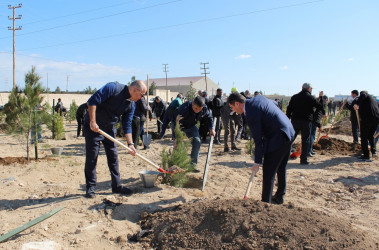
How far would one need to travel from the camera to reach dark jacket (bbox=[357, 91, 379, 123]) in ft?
24.9

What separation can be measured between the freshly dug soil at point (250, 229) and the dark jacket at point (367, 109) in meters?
5.36

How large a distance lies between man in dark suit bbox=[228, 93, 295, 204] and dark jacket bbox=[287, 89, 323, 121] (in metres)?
3.55

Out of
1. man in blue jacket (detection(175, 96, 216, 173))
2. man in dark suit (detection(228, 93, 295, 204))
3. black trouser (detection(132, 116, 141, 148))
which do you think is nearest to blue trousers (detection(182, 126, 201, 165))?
man in blue jacket (detection(175, 96, 216, 173))

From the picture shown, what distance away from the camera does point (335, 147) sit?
966cm

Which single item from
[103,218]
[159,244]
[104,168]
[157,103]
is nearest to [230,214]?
[159,244]

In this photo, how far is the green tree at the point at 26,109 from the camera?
21.9 feet

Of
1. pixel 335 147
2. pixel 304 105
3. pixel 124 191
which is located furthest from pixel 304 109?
pixel 124 191

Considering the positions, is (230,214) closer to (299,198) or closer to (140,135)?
(299,198)

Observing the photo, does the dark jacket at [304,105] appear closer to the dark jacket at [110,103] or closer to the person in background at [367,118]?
the person in background at [367,118]

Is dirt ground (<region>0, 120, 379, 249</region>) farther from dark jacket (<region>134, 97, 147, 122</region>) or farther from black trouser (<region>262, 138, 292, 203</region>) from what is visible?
dark jacket (<region>134, 97, 147, 122</region>)

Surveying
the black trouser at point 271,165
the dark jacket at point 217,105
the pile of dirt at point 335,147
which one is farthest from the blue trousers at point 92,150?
the pile of dirt at point 335,147

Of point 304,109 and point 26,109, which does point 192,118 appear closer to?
point 304,109

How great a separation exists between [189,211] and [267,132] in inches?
54.8

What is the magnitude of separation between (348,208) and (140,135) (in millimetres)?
6412
